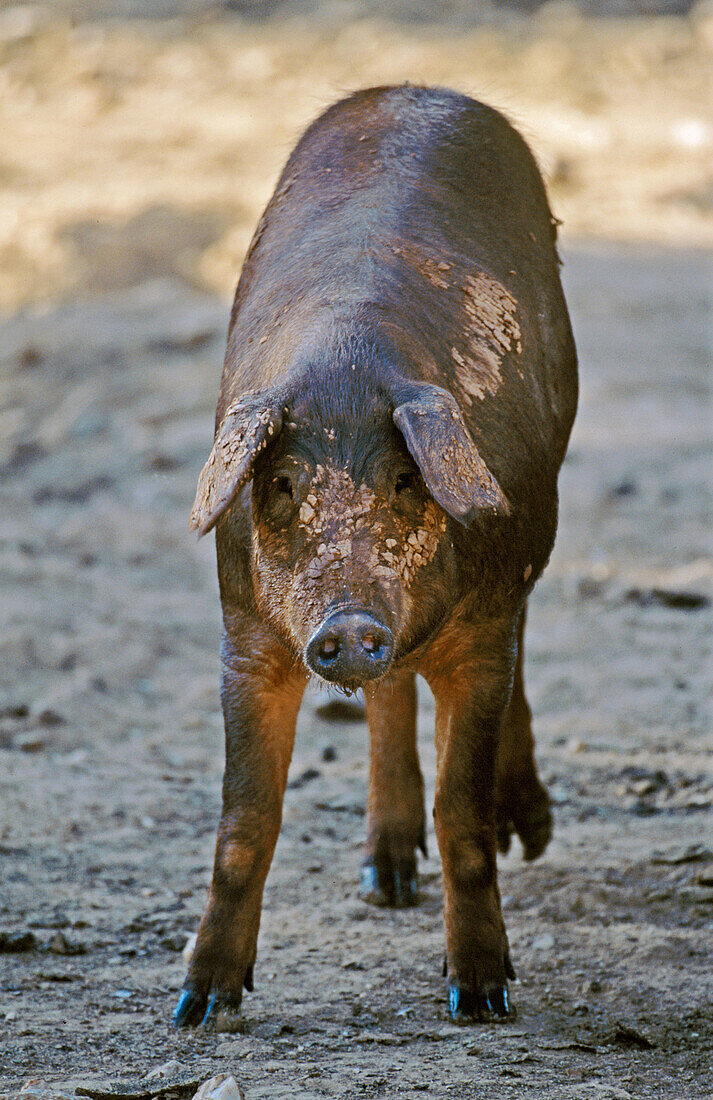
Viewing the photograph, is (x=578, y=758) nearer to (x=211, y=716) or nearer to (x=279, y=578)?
(x=211, y=716)

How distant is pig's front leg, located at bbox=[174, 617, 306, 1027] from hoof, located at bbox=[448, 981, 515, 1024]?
1.72 feet

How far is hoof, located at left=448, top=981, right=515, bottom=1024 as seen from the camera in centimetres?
392

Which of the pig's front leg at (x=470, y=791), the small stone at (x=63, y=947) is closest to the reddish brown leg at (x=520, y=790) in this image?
the pig's front leg at (x=470, y=791)

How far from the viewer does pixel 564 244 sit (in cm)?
1329

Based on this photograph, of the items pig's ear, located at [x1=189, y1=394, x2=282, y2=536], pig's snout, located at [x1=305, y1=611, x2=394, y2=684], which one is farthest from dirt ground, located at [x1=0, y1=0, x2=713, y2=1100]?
pig's ear, located at [x1=189, y1=394, x2=282, y2=536]

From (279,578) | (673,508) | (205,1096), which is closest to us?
(205,1096)

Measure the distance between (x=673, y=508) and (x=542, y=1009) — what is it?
5.19 m

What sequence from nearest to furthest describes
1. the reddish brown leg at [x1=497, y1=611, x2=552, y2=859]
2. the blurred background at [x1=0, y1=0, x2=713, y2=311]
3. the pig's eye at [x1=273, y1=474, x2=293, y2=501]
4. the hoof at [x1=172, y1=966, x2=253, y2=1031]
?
the pig's eye at [x1=273, y1=474, x2=293, y2=501] → the hoof at [x1=172, y1=966, x2=253, y2=1031] → the reddish brown leg at [x1=497, y1=611, x2=552, y2=859] → the blurred background at [x1=0, y1=0, x2=713, y2=311]

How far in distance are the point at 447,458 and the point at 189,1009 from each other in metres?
1.54

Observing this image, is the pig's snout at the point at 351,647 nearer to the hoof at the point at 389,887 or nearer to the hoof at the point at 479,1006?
the hoof at the point at 479,1006

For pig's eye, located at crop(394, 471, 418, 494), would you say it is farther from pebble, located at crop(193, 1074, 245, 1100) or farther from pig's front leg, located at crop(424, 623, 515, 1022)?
pebble, located at crop(193, 1074, 245, 1100)

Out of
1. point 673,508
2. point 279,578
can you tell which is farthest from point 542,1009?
point 673,508

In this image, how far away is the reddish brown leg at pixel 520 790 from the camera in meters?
5.07

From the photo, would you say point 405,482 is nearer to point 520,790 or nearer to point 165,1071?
point 165,1071
